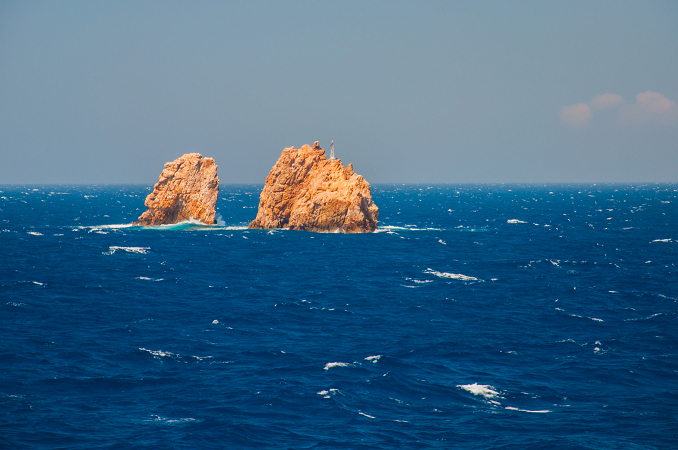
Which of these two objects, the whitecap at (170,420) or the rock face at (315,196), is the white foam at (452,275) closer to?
the rock face at (315,196)

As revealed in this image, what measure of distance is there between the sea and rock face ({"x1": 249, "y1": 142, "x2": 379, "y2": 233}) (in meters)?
21.7

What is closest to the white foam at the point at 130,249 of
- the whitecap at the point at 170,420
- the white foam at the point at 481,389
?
the whitecap at the point at 170,420

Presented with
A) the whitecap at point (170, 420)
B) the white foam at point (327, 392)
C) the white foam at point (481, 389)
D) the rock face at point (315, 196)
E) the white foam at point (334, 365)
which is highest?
the rock face at point (315, 196)

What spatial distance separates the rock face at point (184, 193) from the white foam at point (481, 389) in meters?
77.7

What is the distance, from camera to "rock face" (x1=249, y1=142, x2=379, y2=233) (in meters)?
90.9

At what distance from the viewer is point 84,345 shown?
115ft

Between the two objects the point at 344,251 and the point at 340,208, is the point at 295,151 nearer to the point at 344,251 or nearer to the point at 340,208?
the point at 340,208

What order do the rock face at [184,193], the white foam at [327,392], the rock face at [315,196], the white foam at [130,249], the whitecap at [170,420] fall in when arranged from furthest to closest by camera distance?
1. the rock face at [184,193]
2. the rock face at [315,196]
3. the white foam at [130,249]
4. the white foam at [327,392]
5. the whitecap at [170,420]

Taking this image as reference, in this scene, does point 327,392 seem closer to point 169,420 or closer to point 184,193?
point 169,420

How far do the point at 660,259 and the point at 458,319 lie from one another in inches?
1597

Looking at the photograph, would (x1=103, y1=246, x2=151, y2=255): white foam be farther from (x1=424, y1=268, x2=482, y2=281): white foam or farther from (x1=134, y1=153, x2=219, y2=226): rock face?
(x1=424, y1=268, x2=482, y2=281): white foam

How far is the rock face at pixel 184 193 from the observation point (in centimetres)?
9981

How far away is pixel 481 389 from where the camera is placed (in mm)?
29094

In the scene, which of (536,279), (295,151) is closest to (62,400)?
(536,279)
